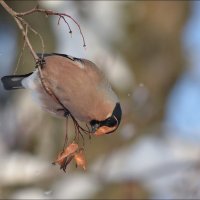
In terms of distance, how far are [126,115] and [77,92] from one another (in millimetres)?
957

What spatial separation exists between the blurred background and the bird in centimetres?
69

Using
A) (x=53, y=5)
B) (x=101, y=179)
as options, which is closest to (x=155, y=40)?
(x=53, y=5)

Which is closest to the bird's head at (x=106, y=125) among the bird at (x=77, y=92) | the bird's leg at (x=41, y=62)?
the bird at (x=77, y=92)

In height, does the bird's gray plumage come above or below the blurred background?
below

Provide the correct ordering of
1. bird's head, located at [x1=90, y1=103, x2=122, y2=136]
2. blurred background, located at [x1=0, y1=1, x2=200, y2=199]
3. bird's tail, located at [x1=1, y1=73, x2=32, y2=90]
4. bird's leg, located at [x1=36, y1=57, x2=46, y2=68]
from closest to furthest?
1. bird's leg, located at [x1=36, y1=57, x2=46, y2=68]
2. bird's head, located at [x1=90, y1=103, x2=122, y2=136]
3. bird's tail, located at [x1=1, y1=73, x2=32, y2=90]
4. blurred background, located at [x1=0, y1=1, x2=200, y2=199]

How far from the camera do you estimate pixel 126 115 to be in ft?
6.90

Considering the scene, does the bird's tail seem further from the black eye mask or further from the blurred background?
the blurred background

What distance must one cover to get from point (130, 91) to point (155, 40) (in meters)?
0.67

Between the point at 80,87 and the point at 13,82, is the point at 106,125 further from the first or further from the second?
the point at 13,82

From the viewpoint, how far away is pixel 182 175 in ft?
8.68

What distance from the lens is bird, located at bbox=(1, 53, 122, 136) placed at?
1104 millimetres

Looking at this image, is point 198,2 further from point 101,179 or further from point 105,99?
point 105,99

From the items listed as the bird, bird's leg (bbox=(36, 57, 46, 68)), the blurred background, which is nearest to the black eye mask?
the bird

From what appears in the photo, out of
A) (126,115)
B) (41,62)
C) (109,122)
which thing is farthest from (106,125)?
(126,115)
